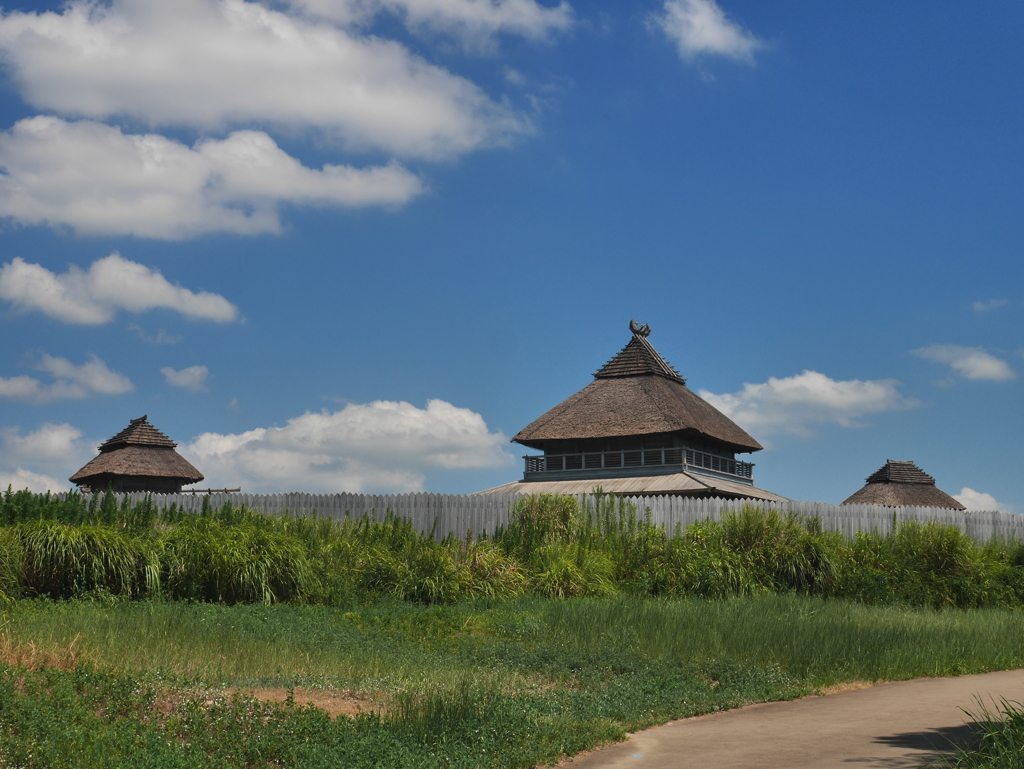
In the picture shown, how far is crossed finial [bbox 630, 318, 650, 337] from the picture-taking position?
40438 mm

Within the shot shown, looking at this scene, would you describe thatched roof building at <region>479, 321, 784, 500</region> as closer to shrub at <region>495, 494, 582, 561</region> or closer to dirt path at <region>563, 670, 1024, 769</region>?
shrub at <region>495, 494, 582, 561</region>

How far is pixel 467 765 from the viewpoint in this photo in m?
6.50

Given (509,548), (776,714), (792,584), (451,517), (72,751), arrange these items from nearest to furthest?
(72,751) < (776,714) < (792,584) < (509,548) < (451,517)

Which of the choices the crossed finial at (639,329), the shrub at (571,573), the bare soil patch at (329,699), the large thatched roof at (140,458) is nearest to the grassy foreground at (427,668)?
the bare soil patch at (329,699)

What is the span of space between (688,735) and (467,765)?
2.08m

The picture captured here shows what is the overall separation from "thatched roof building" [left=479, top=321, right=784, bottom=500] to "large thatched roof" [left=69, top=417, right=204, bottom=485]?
18.0 metres

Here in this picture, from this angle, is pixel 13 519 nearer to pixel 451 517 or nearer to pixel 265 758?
pixel 451 517

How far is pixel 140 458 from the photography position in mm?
44219

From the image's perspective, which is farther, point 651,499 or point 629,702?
point 651,499

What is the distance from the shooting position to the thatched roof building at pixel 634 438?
33.4 meters

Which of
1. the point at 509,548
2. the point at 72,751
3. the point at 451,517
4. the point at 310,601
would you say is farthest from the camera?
the point at 451,517

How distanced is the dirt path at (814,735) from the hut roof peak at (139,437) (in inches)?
1614

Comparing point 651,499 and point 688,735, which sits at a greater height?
point 651,499

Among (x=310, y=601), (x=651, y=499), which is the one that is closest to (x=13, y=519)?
(x=310, y=601)
